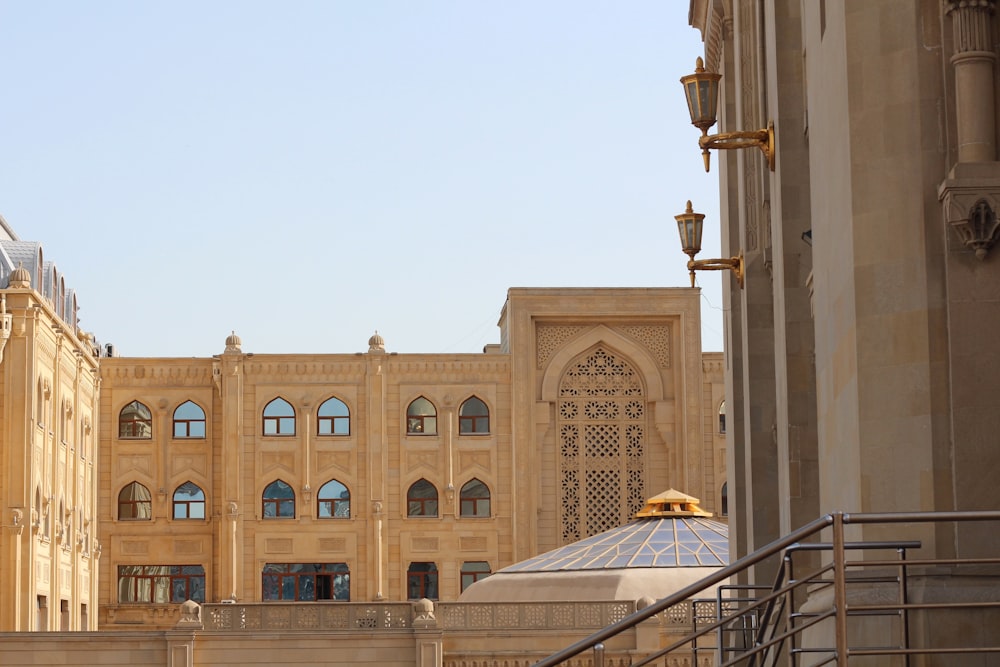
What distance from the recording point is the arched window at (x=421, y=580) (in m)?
44.9

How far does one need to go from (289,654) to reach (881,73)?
928 inches

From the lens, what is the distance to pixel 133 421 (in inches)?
1789

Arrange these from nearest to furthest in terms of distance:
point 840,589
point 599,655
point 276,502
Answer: point 840,589, point 599,655, point 276,502

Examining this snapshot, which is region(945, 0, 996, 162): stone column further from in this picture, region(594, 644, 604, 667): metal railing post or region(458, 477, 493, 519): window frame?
region(458, 477, 493, 519): window frame

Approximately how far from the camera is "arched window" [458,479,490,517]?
148 ft

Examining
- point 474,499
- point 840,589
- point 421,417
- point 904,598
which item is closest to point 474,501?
point 474,499

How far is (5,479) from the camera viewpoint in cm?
3734

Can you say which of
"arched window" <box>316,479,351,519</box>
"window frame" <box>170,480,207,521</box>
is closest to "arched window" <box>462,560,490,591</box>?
"arched window" <box>316,479,351,519</box>

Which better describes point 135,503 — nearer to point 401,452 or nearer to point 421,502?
point 401,452

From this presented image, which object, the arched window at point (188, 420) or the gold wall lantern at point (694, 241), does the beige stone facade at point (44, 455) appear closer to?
the arched window at point (188, 420)

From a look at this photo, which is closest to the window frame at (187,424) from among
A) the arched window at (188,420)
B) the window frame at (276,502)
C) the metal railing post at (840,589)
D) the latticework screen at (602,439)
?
the arched window at (188,420)

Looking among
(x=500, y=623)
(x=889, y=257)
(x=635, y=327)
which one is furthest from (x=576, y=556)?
(x=889, y=257)

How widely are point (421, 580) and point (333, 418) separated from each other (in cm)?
491

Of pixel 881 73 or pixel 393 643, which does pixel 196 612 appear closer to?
pixel 393 643
